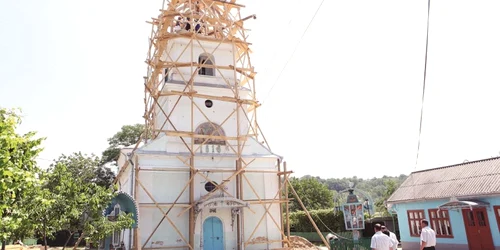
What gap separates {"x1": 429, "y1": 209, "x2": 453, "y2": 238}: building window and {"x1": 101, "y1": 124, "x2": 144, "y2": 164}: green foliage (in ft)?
93.2

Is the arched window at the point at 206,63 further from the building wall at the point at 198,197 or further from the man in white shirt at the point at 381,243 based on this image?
the man in white shirt at the point at 381,243

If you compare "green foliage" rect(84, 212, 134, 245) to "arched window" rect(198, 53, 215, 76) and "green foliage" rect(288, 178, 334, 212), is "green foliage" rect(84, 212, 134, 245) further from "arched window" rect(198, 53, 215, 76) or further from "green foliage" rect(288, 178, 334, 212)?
"green foliage" rect(288, 178, 334, 212)

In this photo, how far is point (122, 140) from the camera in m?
37.2

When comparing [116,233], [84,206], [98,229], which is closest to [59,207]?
[84,206]

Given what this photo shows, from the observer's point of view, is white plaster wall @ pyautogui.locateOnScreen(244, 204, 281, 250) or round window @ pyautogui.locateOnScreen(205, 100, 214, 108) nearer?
white plaster wall @ pyautogui.locateOnScreen(244, 204, 281, 250)

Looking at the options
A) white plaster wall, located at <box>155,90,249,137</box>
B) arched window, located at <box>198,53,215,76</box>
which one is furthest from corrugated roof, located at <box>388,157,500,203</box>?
arched window, located at <box>198,53,215,76</box>

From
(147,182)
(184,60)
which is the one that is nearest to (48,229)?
(147,182)

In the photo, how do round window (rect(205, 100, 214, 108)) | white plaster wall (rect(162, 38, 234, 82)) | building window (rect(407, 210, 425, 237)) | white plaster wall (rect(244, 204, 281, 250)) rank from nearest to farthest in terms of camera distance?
1. white plaster wall (rect(244, 204, 281, 250))
2. round window (rect(205, 100, 214, 108))
3. white plaster wall (rect(162, 38, 234, 82))
4. building window (rect(407, 210, 425, 237))

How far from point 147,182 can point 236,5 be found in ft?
39.1

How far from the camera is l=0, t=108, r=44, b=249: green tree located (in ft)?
17.3

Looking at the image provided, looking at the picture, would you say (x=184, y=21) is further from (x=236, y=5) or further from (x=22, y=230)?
(x=22, y=230)

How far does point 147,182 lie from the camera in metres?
16.0

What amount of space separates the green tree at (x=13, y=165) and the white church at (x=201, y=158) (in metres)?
6.85

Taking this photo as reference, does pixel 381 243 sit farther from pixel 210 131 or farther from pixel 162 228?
pixel 210 131
